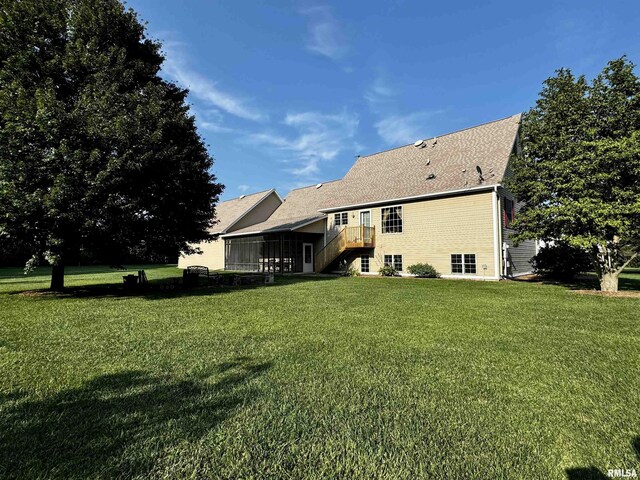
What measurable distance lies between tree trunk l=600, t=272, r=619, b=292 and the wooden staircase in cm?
1087

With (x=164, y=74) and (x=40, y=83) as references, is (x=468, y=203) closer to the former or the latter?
(x=164, y=74)

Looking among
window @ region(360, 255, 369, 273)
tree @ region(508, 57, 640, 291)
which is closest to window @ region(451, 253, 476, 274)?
tree @ region(508, 57, 640, 291)

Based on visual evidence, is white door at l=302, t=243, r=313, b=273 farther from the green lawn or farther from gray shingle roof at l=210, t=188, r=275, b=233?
the green lawn

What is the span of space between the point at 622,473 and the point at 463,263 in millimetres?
14978

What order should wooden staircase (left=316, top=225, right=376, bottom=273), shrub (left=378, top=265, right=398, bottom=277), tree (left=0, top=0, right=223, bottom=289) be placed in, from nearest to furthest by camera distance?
tree (left=0, top=0, right=223, bottom=289) → shrub (left=378, top=265, right=398, bottom=277) → wooden staircase (left=316, top=225, right=376, bottom=273)

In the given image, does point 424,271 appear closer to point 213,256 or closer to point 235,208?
point 235,208

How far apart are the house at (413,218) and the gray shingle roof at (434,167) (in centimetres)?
6

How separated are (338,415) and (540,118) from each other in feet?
48.0

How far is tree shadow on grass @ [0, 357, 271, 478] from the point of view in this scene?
2.21 metres

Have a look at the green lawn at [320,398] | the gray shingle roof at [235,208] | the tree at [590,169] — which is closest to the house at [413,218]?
the gray shingle roof at [235,208]

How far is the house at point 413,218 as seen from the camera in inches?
623

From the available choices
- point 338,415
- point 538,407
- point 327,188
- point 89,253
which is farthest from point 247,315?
point 327,188

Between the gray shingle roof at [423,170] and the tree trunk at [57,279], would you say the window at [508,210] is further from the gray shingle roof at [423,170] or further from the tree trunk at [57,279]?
the tree trunk at [57,279]

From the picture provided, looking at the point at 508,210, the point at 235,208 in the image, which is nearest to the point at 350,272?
the point at 508,210
